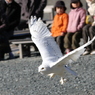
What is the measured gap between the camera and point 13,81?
10.7 metres

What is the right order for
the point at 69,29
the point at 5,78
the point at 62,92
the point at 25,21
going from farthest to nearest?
1. the point at 25,21
2. the point at 69,29
3. the point at 5,78
4. the point at 62,92

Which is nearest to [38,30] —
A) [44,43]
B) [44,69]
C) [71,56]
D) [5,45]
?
[44,43]

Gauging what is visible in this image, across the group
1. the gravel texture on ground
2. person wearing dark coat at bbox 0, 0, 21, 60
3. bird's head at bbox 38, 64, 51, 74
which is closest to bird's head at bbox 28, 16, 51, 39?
the gravel texture on ground

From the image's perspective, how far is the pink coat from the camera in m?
12.5

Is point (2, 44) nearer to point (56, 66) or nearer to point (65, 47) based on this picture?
point (65, 47)

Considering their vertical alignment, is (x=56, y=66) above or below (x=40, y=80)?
above

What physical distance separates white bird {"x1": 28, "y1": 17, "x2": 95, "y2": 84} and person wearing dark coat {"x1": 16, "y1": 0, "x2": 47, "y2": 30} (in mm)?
5131

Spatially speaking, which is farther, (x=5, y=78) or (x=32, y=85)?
(x=5, y=78)

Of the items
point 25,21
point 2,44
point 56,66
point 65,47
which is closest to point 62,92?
point 56,66

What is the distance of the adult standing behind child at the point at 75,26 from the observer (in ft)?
41.1

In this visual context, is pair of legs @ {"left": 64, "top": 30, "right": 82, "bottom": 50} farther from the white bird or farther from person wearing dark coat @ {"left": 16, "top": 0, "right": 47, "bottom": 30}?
Result: the white bird

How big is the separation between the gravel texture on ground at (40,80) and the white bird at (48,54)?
1.61ft

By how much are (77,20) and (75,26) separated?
A: 0.15 meters

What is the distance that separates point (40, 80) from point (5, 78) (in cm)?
91
